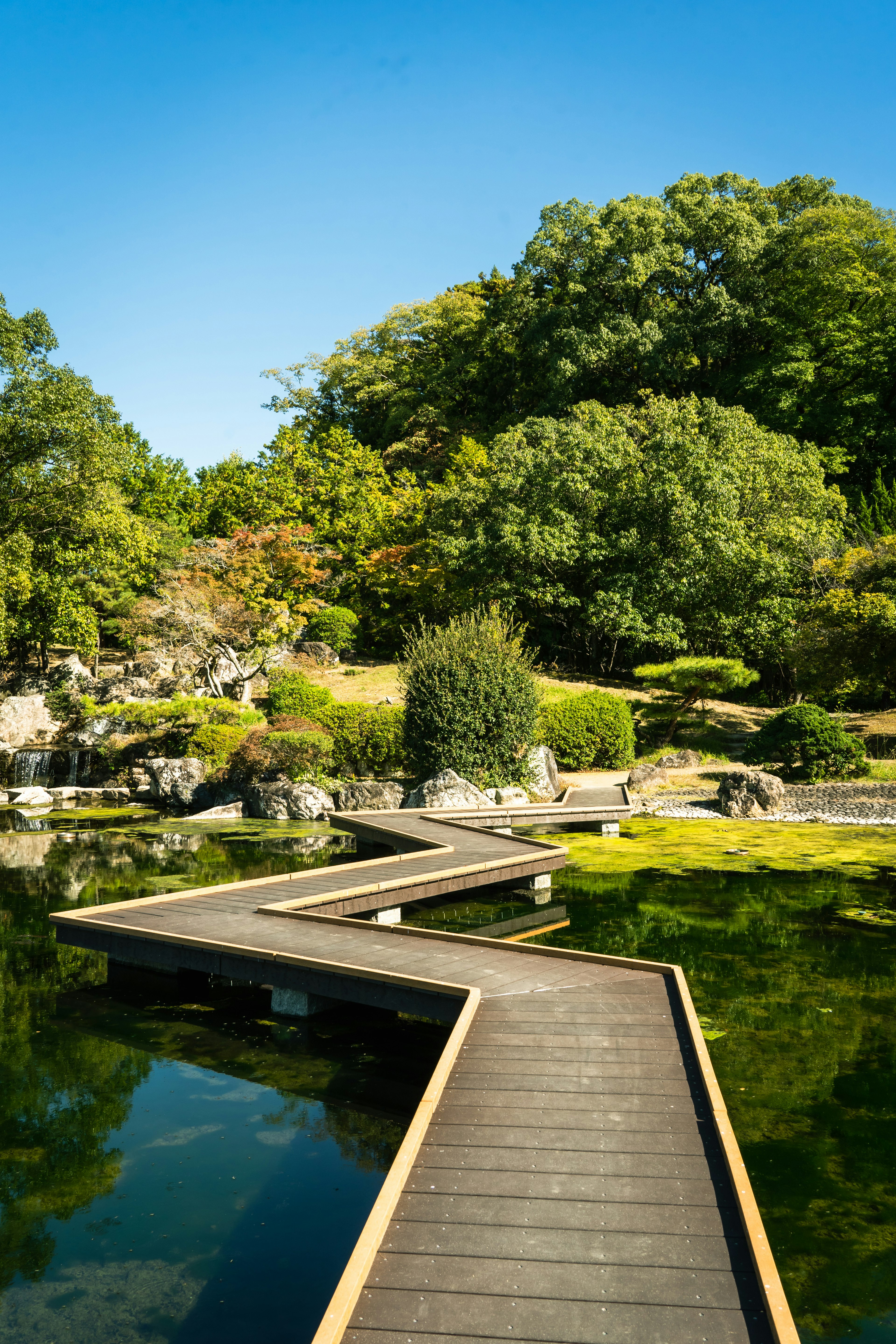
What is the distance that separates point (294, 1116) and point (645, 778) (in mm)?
12897

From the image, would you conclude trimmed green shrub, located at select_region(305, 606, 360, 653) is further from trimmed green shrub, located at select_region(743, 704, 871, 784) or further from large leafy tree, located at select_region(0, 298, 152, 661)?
trimmed green shrub, located at select_region(743, 704, 871, 784)

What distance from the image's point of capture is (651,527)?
23656 mm

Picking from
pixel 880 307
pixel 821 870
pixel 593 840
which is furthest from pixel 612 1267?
pixel 880 307

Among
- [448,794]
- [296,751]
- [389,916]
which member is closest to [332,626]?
[296,751]

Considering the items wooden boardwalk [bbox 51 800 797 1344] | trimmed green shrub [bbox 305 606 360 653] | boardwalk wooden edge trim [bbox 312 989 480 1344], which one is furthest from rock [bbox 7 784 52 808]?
boardwalk wooden edge trim [bbox 312 989 480 1344]

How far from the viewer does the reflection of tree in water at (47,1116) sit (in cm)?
395

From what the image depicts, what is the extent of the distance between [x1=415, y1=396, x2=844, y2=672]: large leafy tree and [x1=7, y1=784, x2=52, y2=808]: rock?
1154cm

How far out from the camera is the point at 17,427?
21844 millimetres

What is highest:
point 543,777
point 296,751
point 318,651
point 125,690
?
point 318,651

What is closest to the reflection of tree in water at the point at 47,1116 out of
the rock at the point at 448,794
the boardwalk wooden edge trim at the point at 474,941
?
the boardwalk wooden edge trim at the point at 474,941

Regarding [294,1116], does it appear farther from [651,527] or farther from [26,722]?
[26,722]

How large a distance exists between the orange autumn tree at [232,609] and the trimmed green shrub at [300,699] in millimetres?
3506

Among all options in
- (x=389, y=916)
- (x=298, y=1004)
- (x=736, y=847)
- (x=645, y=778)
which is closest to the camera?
(x=298, y=1004)

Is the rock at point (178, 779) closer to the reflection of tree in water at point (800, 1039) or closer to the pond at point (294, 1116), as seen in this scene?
the pond at point (294, 1116)
